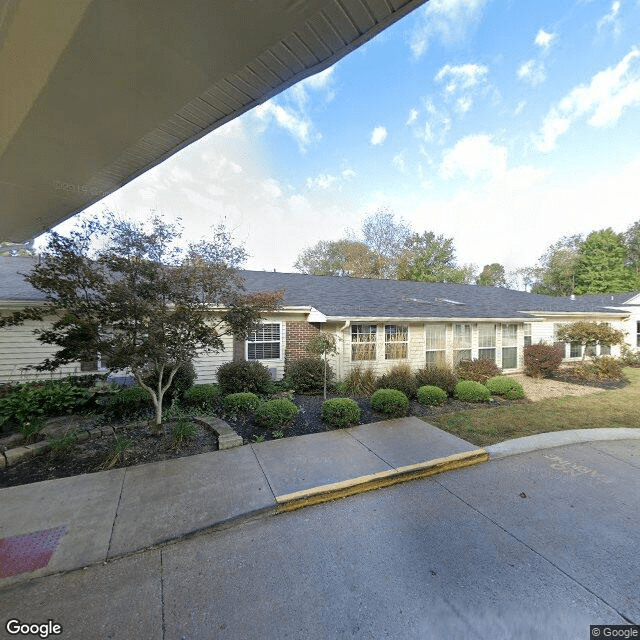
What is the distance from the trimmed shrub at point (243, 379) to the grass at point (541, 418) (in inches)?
173

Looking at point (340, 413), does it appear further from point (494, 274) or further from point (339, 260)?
point (494, 274)

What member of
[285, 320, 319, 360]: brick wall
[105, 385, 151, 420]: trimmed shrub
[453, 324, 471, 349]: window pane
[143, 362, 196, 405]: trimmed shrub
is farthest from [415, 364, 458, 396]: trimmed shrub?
[105, 385, 151, 420]: trimmed shrub

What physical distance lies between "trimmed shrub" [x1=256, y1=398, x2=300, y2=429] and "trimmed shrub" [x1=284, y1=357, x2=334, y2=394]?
2692mm

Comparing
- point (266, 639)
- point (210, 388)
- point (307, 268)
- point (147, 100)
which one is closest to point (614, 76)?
point (147, 100)

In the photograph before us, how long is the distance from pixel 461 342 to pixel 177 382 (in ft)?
31.6

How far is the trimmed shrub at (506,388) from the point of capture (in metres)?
8.00

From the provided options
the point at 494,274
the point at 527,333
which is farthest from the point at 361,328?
the point at 494,274

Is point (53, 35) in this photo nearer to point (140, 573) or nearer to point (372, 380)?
point (140, 573)

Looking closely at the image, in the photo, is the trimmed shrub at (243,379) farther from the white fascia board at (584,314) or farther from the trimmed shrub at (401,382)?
the white fascia board at (584,314)

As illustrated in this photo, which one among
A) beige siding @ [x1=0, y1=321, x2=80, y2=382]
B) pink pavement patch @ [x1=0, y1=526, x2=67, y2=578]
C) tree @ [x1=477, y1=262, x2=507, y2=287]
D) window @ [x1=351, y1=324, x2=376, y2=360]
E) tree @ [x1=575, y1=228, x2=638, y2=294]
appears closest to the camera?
pink pavement patch @ [x1=0, y1=526, x2=67, y2=578]

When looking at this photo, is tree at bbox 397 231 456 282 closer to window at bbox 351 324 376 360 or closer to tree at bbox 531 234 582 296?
tree at bbox 531 234 582 296

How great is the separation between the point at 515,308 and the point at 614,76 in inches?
331

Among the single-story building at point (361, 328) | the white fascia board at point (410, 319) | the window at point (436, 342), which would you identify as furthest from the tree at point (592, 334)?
the window at point (436, 342)

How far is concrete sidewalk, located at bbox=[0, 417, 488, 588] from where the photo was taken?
281 centimetres
